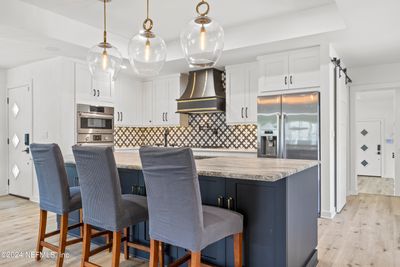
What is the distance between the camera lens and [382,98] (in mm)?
8141

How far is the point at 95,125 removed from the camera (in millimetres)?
5102

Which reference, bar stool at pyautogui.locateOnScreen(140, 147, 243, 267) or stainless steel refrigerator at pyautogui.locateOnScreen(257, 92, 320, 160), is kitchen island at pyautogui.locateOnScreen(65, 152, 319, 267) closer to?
bar stool at pyautogui.locateOnScreen(140, 147, 243, 267)

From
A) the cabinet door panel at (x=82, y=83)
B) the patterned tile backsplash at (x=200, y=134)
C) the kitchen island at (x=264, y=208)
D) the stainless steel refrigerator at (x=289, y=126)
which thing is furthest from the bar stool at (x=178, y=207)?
the patterned tile backsplash at (x=200, y=134)

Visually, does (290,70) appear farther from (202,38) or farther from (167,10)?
(202,38)

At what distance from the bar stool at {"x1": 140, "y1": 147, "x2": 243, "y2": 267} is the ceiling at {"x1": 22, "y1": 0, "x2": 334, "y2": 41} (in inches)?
93.8

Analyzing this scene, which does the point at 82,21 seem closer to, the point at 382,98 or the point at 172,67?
the point at 172,67

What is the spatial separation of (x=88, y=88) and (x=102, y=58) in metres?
2.11

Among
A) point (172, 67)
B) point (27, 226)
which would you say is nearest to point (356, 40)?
point (172, 67)

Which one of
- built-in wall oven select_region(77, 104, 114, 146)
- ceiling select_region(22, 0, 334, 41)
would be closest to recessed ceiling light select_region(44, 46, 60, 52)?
ceiling select_region(22, 0, 334, 41)

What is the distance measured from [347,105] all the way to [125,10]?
4.48 m

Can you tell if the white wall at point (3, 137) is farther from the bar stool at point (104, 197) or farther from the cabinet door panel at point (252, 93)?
the cabinet door panel at point (252, 93)

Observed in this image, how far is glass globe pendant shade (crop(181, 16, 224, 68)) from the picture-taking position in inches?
91.4

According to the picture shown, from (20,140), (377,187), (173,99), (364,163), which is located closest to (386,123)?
(364,163)

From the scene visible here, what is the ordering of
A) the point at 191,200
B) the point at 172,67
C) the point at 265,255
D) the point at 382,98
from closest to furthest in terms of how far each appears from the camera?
1. the point at 191,200
2. the point at 265,255
3. the point at 172,67
4. the point at 382,98
